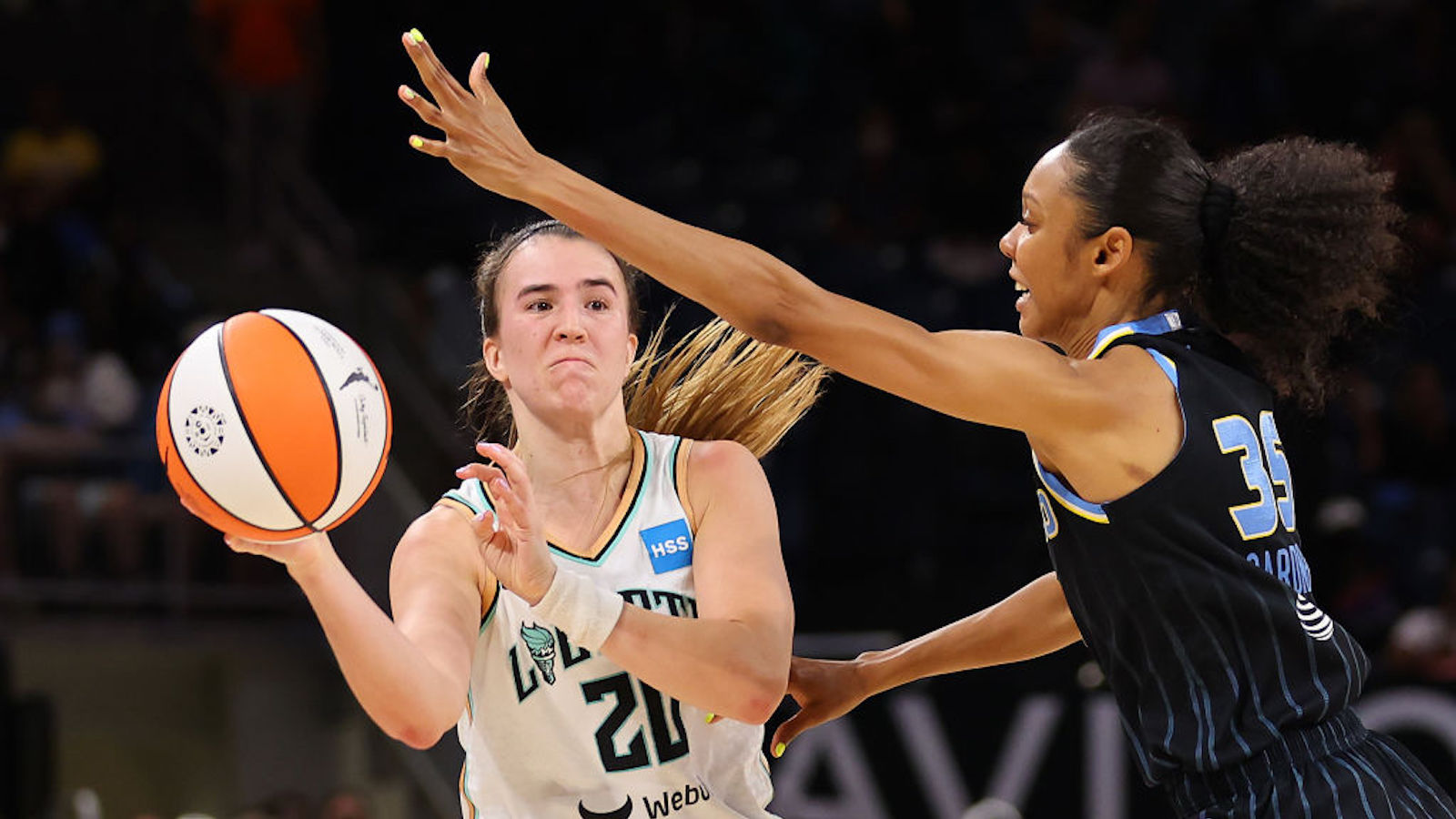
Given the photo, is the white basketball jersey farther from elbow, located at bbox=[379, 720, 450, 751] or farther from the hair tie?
the hair tie

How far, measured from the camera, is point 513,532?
316cm

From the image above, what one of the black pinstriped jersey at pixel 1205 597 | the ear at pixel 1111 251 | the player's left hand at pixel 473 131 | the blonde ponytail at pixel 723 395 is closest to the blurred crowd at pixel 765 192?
the blonde ponytail at pixel 723 395

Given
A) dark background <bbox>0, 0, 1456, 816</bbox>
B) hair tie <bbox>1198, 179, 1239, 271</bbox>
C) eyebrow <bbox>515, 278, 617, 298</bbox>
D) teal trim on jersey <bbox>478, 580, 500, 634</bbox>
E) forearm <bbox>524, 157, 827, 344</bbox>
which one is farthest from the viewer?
dark background <bbox>0, 0, 1456, 816</bbox>

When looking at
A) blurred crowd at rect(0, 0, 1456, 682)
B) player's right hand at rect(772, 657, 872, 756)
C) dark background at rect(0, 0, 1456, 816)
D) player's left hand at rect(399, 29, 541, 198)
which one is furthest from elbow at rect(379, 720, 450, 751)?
blurred crowd at rect(0, 0, 1456, 682)

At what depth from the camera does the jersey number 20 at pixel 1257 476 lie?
3195 millimetres

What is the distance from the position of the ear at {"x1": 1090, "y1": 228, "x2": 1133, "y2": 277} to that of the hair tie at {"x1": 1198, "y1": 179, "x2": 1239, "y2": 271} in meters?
0.15

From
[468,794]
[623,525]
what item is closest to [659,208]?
[623,525]

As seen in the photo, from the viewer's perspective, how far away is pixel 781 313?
307 centimetres

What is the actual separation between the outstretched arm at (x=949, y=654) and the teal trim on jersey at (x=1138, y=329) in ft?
2.66

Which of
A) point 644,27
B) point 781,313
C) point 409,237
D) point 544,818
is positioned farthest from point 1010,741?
point 644,27

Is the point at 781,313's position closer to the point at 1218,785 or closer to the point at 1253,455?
the point at 1253,455

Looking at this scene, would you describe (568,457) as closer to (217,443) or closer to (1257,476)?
(217,443)

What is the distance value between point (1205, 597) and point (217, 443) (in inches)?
66.8

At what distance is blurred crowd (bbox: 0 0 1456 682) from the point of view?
823 centimetres
